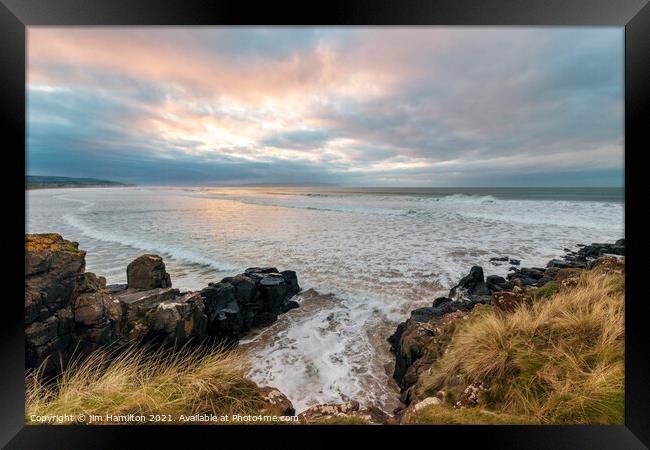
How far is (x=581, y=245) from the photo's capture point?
852 cm

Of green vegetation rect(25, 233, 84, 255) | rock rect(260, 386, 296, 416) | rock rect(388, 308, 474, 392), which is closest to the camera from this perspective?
rock rect(260, 386, 296, 416)

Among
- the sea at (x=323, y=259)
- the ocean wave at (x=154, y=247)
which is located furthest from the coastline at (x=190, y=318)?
the ocean wave at (x=154, y=247)

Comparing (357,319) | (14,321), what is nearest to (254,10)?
(14,321)

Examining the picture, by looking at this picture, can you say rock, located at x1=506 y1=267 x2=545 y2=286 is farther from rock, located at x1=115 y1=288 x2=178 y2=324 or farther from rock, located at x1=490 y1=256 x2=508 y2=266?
rock, located at x1=115 y1=288 x2=178 y2=324

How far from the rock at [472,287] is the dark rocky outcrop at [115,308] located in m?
3.68

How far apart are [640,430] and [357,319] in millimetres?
3320

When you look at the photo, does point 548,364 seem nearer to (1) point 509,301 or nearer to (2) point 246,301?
(1) point 509,301

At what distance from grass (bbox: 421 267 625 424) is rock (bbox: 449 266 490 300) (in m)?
2.57

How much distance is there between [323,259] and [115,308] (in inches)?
206

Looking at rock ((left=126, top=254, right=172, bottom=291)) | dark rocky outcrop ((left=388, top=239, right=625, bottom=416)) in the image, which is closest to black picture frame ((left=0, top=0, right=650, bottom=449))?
dark rocky outcrop ((left=388, top=239, right=625, bottom=416))

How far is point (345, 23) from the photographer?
1813mm

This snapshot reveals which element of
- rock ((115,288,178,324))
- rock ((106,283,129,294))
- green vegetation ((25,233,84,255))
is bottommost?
rock ((115,288,178,324))

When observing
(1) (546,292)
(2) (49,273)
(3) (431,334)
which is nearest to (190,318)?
(2) (49,273)

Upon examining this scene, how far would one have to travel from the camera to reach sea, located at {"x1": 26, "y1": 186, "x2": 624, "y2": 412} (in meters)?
3.38
